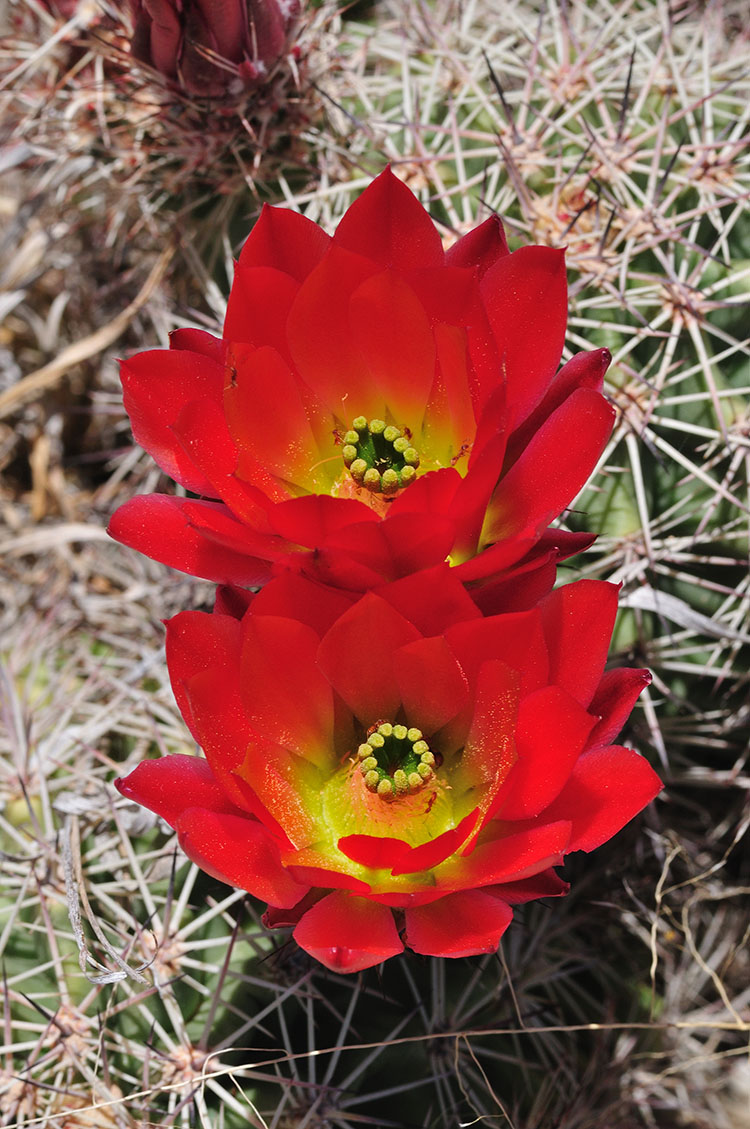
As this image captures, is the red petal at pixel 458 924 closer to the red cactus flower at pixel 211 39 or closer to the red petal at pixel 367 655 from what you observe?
the red petal at pixel 367 655

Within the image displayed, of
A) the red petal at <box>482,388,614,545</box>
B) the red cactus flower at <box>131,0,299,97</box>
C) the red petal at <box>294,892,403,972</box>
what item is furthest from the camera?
the red cactus flower at <box>131,0,299,97</box>

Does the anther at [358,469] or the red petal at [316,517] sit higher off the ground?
the red petal at [316,517]

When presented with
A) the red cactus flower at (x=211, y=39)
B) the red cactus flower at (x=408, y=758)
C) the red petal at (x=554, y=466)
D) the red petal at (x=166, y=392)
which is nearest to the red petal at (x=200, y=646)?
the red cactus flower at (x=408, y=758)

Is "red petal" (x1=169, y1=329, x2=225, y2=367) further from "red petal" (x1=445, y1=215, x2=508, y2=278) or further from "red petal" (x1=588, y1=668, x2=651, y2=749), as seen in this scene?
"red petal" (x1=588, y1=668, x2=651, y2=749)

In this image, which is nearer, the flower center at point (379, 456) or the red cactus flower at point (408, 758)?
the red cactus flower at point (408, 758)

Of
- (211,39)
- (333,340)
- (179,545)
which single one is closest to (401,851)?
(179,545)

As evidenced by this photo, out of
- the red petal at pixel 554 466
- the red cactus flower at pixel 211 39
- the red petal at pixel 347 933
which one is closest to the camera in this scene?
the red petal at pixel 347 933

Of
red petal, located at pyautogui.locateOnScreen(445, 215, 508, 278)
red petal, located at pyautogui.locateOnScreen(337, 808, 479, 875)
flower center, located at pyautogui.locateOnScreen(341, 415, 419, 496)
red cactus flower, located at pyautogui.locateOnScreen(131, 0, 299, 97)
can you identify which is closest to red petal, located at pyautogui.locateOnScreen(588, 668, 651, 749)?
red petal, located at pyautogui.locateOnScreen(337, 808, 479, 875)
